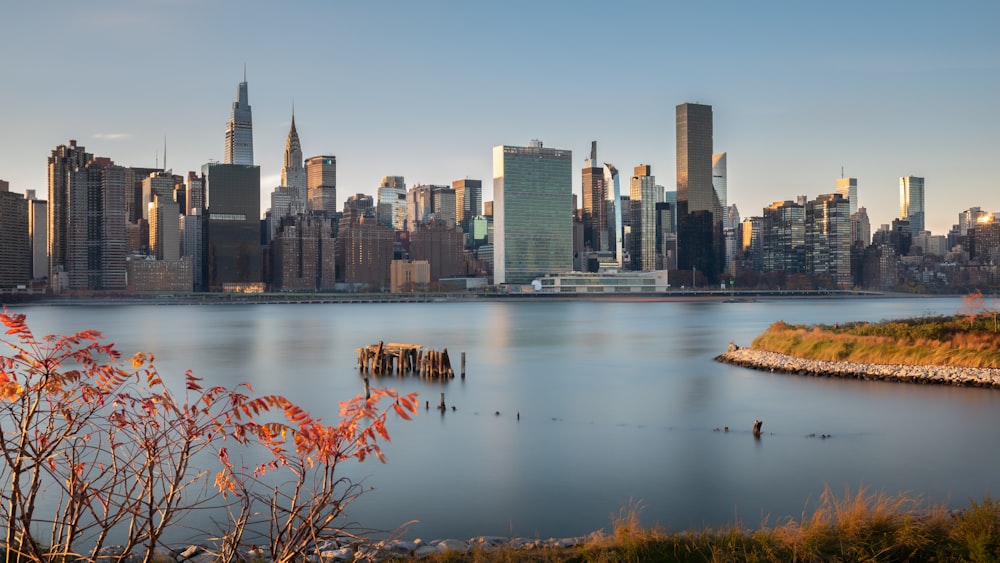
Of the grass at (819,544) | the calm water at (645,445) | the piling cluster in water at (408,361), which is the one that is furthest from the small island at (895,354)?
the grass at (819,544)

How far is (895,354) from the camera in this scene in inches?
1704

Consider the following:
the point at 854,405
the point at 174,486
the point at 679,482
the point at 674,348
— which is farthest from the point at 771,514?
the point at 674,348

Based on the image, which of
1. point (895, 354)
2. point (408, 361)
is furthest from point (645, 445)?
point (408, 361)

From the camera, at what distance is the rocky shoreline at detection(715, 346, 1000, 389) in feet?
123

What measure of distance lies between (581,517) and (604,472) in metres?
4.65

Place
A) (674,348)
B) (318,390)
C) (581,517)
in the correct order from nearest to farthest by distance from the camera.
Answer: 1. (581,517)
2. (318,390)
3. (674,348)

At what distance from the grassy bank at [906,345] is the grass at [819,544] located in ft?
101

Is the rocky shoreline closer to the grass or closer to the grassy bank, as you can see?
the grassy bank

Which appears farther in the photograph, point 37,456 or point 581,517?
point 581,517

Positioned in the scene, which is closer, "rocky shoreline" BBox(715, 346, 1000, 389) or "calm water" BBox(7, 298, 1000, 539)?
"calm water" BBox(7, 298, 1000, 539)

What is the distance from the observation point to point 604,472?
2264 centimetres

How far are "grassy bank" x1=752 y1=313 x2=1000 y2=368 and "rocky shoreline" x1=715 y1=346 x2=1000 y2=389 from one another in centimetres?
132

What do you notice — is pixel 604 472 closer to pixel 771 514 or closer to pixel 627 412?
pixel 771 514

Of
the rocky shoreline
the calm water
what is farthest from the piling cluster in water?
the rocky shoreline
